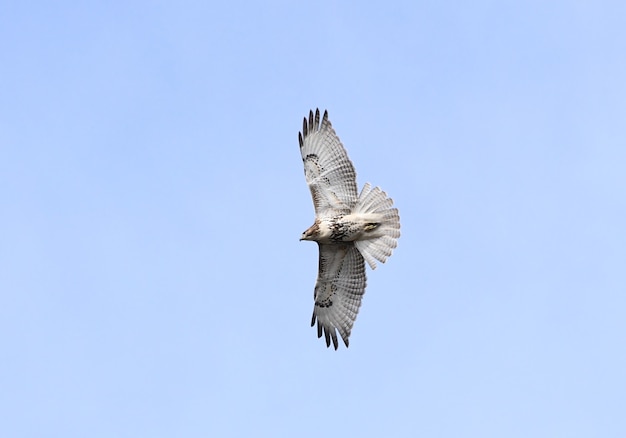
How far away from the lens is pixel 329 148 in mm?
21312

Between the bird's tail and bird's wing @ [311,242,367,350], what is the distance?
21.7 inches

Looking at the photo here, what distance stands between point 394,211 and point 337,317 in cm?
277

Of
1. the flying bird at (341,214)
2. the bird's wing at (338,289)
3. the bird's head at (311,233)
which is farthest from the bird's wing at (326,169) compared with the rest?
the bird's wing at (338,289)

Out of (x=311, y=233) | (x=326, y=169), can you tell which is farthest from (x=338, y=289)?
(x=326, y=169)

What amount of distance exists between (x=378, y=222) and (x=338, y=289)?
75.7 inches

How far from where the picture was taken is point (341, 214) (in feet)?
69.9

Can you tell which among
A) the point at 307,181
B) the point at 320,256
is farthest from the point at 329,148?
the point at 320,256

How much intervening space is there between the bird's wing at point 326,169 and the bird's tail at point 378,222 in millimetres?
295

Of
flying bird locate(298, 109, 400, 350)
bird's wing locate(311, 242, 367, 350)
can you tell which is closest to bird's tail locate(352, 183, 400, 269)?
flying bird locate(298, 109, 400, 350)

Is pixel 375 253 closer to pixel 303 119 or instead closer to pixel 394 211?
pixel 394 211

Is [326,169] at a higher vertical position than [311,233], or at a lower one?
higher

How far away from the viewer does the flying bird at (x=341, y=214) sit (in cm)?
2098

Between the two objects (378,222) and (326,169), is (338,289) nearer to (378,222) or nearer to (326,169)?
(378,222)

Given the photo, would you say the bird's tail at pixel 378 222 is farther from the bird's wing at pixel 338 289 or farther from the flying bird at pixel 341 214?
the bird's wing at pixel 338 289
